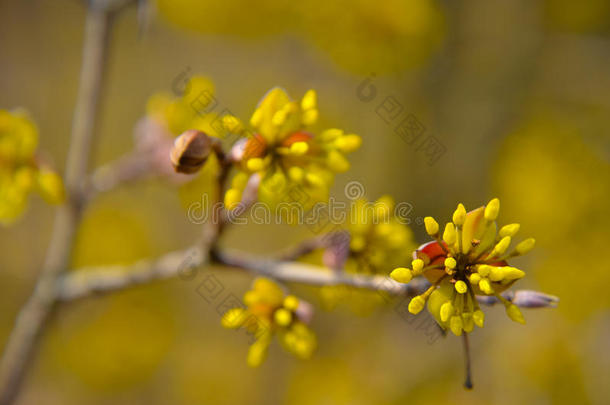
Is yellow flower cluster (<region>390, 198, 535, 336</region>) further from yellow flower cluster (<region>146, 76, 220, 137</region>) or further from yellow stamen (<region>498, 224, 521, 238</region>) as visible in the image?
yellow flower cluster (<region>146, 76, 220, 137</region>)

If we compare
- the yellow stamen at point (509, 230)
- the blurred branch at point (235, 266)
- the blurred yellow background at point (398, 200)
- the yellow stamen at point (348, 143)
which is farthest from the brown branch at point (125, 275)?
the blurred yellow background at point (398, 200)

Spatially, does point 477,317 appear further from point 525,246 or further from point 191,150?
point 191,150

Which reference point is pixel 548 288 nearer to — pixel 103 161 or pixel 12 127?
pixel 12 127

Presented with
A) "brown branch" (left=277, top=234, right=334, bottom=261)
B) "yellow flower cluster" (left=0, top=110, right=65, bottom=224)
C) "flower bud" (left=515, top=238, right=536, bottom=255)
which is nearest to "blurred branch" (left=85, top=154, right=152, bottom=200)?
"yellow flower cluster" (left=0, top=110, right=65, bottom=224)

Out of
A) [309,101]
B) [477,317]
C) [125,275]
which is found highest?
[309,101]

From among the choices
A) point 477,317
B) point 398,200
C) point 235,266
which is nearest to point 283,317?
point 235,266
